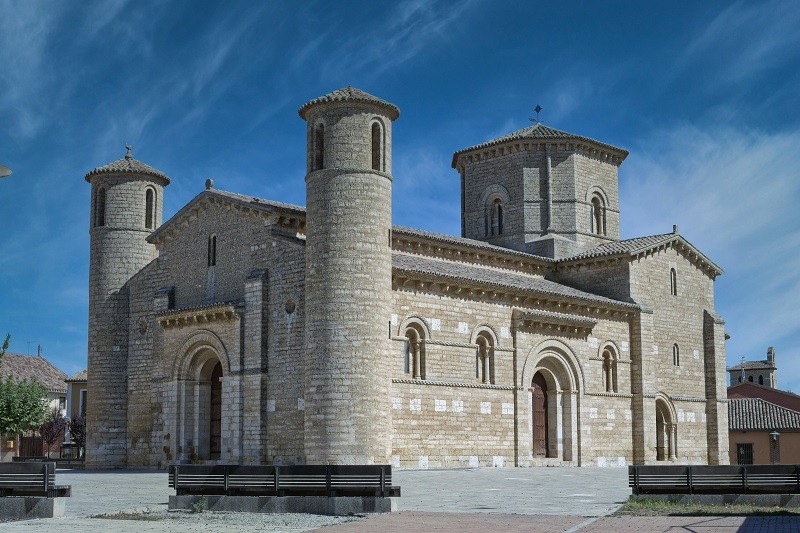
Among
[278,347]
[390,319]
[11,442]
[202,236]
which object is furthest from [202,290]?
[11,442]

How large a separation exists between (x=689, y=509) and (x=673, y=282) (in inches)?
983

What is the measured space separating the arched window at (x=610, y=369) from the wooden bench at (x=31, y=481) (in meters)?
24.1

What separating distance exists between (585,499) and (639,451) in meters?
18.8

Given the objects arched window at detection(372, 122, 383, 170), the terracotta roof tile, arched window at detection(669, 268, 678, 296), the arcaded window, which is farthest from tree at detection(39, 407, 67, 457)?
arched window at detection(372, 122, 383, 170)

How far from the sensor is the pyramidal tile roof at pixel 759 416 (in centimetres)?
5444

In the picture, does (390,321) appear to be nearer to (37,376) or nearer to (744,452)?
(744,452)

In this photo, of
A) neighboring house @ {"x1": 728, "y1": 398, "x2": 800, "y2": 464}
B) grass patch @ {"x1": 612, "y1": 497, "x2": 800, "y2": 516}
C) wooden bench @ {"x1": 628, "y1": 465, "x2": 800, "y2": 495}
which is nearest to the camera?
grass patch @ {"x1": 612, "y1": 497, "x2": 800, "y2": 516}

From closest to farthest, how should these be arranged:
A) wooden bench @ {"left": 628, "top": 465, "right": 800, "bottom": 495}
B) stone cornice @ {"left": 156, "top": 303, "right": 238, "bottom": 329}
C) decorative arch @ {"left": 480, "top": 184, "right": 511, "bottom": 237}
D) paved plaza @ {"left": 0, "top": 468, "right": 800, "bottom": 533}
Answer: paved plaza @ {"left": 0, "top": 468, "right": 800, "bottom": 533}, wooden bench @ {"left": 628, "top": 465, "right": 800, "bottom": 495}, stone cornice @ {"left": 156, "top": 303, "right": 238, "bottom": 329}, decorative arch @ {"left": 480, "top": 184, "right": 511, "bottom": 237}

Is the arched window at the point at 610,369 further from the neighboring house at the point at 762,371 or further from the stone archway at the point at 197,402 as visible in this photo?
the neighboring house at the point at 762,371

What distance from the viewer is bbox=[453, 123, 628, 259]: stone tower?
4203 cm

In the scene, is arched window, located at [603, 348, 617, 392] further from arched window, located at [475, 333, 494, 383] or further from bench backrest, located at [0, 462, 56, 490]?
bench backrest, located at [0, 462, 56, 490]

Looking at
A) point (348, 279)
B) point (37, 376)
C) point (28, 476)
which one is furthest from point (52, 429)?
point (28, 476)

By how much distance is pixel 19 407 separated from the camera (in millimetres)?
41688

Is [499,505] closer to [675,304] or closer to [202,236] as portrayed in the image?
[202,236]
